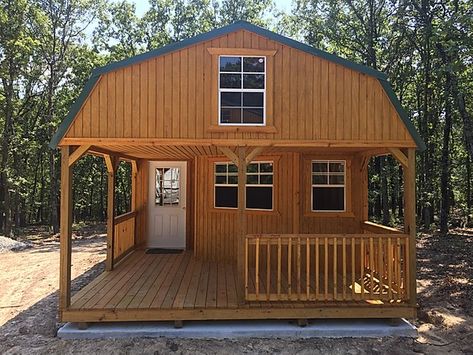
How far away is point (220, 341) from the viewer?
4.88 meters

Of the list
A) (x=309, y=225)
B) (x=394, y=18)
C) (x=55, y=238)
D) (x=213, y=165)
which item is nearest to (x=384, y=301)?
(x=309, y=225)

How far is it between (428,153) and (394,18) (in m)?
6.69

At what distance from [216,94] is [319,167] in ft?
9.21

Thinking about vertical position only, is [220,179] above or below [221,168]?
below

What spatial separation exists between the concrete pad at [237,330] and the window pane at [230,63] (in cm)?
362

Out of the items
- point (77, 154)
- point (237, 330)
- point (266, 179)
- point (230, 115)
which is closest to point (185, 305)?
point (237, 330)

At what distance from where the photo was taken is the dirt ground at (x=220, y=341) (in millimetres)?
4668

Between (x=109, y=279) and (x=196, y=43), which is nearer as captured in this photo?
(x=196, y=43)

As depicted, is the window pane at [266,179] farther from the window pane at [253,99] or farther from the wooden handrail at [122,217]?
the wooden handrail at [122,217]

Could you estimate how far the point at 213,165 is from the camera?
7996mm

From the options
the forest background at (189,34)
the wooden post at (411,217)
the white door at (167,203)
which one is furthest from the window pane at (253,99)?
the forest background at (189,34)

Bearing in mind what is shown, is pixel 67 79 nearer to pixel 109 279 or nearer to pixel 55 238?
pixel 55 238

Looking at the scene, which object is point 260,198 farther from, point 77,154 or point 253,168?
point 77,154

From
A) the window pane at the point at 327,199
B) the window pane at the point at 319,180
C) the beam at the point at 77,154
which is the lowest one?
the window pane at the point at 327,199
